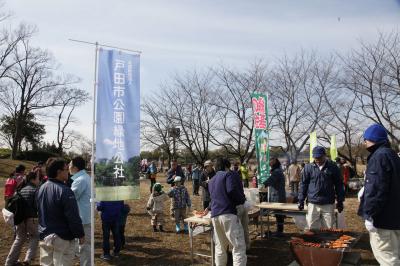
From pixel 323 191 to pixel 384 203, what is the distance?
239 cm

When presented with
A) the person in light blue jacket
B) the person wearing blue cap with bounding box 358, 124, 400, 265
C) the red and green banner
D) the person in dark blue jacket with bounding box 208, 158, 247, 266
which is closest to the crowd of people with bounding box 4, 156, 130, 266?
the person in light blue jacket

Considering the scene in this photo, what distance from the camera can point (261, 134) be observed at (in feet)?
30.6

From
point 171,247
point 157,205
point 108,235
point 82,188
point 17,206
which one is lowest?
point 171,247

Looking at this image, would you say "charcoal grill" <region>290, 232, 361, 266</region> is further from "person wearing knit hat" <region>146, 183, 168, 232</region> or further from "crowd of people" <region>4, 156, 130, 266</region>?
"person wearing knit hat" <region>146, 183, 168, 232</region>

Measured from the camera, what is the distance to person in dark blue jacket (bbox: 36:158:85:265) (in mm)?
4082

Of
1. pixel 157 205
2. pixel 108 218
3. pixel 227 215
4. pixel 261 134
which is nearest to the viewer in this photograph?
pixel 227 215

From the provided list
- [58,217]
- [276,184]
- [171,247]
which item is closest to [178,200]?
[171,247]

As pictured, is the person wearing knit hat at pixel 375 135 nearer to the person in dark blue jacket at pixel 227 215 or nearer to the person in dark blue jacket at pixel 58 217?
the person in dark blue jacket at pixel 227 215

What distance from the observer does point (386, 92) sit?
706 inches

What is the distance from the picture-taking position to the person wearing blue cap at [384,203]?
362 centimetres

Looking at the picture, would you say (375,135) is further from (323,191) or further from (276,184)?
(276,184)

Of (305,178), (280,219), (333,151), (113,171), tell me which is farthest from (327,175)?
(333,151)

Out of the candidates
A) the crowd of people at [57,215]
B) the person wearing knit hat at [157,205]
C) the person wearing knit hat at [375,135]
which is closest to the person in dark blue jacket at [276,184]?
the person wearing knit hat at [157,205]

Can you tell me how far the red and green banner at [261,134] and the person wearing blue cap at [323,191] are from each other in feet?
9.34
